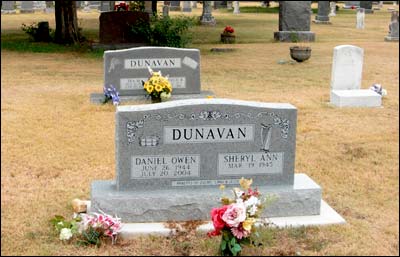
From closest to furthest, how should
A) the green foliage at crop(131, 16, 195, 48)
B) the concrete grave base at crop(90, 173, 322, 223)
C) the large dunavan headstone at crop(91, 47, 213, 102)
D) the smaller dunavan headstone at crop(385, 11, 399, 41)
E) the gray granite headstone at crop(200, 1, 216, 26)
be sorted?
the concrete grave base at crop(90, 173, 322, 223) → the large dunavan headstone at crop(91, 47, 213, 102) → the green foliage at crop(131, 16, 195, 48) → the smaller dunavan headstone at crop(385, 11, 399, 41) → the gray granite headstone at crop(200, 1, 216, 26)

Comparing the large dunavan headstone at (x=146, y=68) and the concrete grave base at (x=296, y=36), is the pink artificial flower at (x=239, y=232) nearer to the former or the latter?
the large dunavan headstone at (x=146, y=68)

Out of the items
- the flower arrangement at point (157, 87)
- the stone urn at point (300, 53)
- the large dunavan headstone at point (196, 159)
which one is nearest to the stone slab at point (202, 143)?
the large dunavan headstone at point (196, 159)

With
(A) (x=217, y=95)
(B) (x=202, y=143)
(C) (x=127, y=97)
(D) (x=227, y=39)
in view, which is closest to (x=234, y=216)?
(B) (x=202, y=143)

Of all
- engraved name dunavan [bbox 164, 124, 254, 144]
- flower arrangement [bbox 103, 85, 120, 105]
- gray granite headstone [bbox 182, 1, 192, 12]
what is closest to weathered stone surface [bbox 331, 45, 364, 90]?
flower arrangement [bbox 103, 85, 120, 105]

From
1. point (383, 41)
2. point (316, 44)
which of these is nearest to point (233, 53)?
point (316, 44)

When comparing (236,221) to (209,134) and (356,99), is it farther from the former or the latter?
(356,99)

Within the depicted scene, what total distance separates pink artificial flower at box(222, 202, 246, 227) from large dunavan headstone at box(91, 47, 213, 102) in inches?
248

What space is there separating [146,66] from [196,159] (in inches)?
214

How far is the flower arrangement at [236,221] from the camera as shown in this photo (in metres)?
4.50

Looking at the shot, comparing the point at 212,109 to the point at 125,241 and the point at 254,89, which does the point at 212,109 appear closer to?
the point at 125,241

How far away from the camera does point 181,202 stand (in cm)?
527

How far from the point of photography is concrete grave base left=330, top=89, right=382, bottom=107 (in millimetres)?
10531

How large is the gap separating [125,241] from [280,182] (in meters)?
1.47

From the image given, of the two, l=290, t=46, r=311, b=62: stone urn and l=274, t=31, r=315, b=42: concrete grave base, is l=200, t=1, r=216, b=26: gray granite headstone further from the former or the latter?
l=290, t=46, r=311, b=62: stone urn
